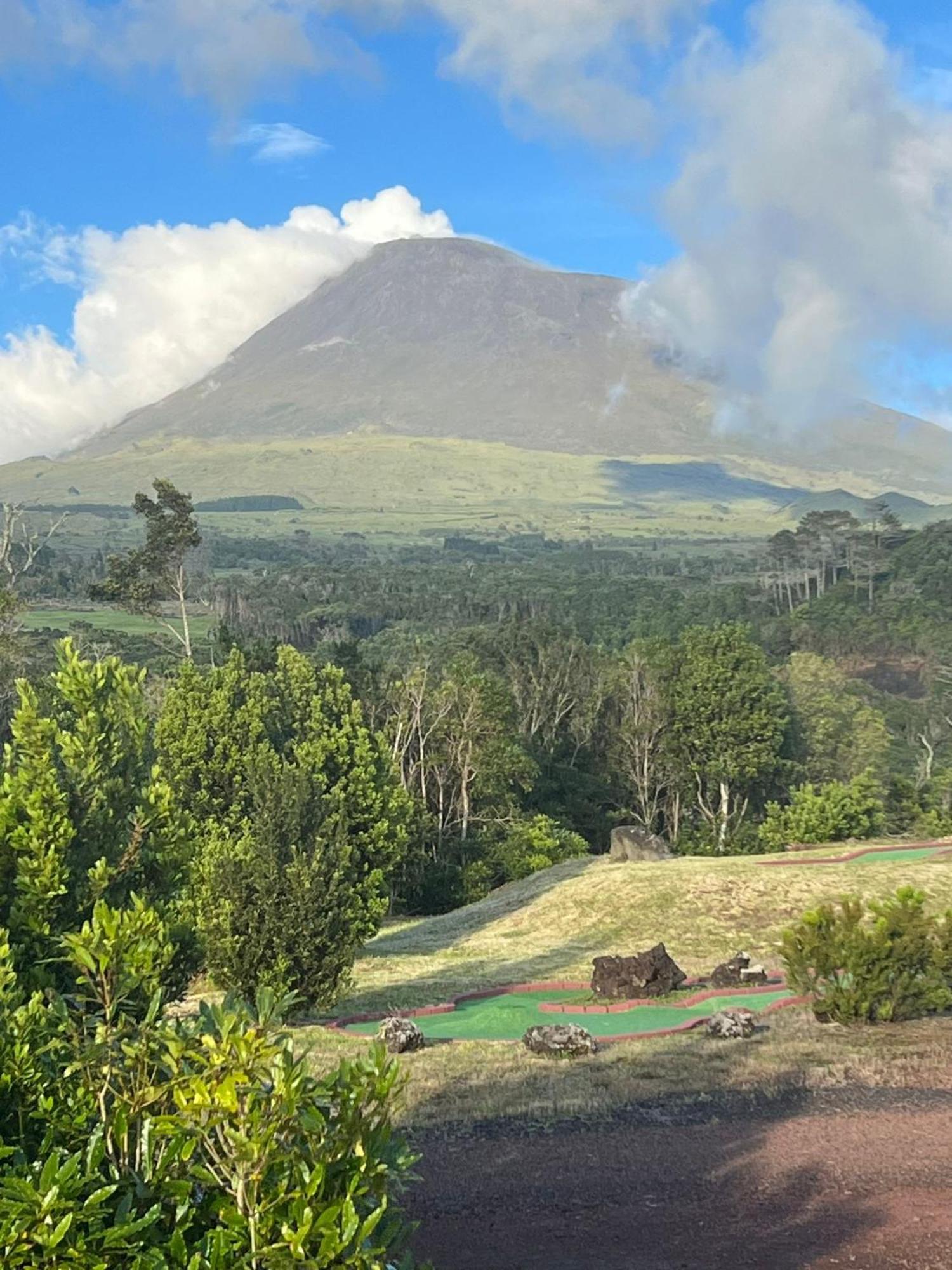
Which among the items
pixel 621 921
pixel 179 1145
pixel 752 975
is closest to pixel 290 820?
pixel 752 975

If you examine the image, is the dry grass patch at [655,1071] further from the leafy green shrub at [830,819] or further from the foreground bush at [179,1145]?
the leafy green shrub at [830,819]

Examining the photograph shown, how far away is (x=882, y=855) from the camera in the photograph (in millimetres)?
27469

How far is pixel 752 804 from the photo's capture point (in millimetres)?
45812

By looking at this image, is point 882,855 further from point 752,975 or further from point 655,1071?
point 655,1071

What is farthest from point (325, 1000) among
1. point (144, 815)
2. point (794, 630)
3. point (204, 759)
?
point (794, 630)

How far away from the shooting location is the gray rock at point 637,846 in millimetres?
30172

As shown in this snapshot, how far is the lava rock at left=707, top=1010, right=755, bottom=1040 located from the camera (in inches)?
488

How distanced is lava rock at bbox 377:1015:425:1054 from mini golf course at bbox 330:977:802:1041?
0.91 meters

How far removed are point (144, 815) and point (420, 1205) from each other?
3363 mm

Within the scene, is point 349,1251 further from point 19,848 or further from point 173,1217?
point 19,848

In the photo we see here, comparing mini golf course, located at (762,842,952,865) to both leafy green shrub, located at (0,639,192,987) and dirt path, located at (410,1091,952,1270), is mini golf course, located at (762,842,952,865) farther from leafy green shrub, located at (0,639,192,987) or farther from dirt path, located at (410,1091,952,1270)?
leafy green shrub, located at (0,639,192,987)

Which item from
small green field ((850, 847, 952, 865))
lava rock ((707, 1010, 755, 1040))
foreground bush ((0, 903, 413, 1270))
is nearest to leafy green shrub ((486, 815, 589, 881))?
small green field ((850, 847, 952, 865))

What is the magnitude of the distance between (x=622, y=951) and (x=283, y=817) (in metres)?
7.57

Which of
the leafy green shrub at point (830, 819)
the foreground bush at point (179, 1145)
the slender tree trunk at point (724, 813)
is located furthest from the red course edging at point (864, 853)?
the foreground bush at point (179, 1145)
